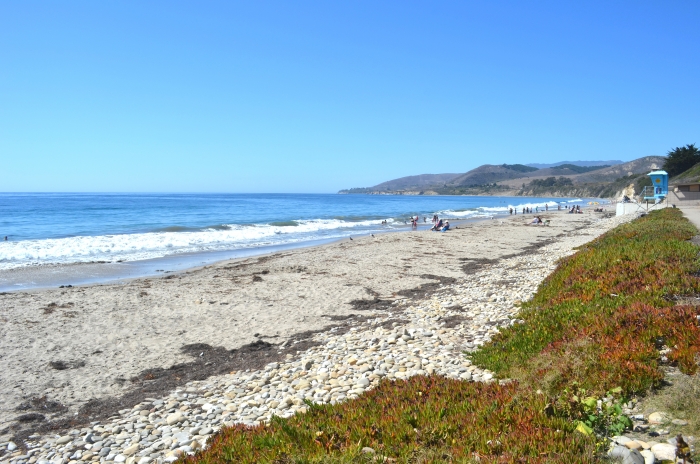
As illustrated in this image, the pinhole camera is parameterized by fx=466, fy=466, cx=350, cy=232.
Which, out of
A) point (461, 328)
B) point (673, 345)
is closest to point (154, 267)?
point (461, 328)

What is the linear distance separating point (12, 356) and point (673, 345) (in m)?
10.5

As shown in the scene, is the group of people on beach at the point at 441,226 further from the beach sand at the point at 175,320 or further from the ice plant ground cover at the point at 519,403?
the ice plant ground cover at the point at 519,403

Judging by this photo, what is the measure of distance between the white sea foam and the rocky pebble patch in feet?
55.8

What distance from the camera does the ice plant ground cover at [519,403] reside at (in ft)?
12.2

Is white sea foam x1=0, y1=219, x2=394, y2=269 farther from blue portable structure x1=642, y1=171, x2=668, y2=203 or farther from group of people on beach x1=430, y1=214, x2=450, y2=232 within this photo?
blue portable structure x1=642, y1=171, x2=668, y2=203

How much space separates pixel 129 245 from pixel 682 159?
77.4 metres

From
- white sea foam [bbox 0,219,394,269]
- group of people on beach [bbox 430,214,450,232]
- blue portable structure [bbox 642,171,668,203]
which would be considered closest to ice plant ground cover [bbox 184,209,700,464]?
white sea foam [bbox 0,219,394,269]

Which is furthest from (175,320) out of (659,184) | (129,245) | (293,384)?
(659,184)

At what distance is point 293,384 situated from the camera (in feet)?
21.7

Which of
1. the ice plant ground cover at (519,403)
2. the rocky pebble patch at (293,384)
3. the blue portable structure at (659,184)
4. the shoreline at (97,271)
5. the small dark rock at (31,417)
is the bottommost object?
the small dark rock at (31,417)

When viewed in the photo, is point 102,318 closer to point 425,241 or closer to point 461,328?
point 461,328

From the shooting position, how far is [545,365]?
17.7ft

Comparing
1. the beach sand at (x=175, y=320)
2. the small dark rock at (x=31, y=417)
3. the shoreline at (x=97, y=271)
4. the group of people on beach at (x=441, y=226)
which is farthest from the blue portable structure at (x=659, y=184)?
the small dark rock at (x=31, y=417)

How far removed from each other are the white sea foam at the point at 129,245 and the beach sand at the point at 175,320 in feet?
25.2
